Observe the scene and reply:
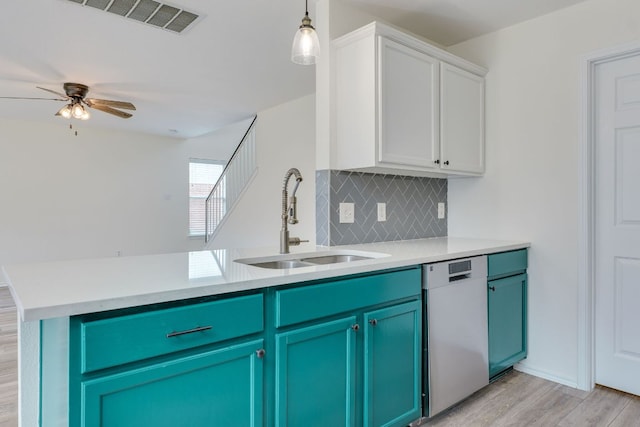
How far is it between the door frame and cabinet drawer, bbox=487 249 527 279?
0.33 meters

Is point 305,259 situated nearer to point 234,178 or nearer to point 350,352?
point 350,352

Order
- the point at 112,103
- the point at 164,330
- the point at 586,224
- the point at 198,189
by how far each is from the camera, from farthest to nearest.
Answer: the point at 198,189 → the point at 112,103 → the point at 586,224 → the point at 164,330

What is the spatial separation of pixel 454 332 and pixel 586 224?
45.2 inches

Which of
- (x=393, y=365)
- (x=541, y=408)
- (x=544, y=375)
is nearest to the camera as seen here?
(x=393, y=365)

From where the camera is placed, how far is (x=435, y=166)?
257cm

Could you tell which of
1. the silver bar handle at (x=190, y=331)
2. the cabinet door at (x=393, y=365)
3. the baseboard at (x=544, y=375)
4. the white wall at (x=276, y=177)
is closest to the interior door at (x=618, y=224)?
the baseboard at (x=544, y=375)

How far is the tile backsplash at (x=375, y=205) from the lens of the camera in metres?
2.45

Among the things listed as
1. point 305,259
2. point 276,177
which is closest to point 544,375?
point 305,259

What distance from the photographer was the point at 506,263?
2.52 meters

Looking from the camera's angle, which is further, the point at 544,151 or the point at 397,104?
the point at 544,151

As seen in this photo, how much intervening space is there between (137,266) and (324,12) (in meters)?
1.87

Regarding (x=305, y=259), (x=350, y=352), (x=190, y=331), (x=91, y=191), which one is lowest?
(x=350, y=352)

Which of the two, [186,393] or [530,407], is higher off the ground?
[186,393]

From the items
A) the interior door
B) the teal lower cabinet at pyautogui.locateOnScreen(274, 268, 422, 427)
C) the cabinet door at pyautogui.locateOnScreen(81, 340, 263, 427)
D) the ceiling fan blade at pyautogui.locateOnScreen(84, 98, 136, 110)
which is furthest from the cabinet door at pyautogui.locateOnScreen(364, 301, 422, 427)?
the ceiling fan blade at pyautogui.locateOnScreen(84, 98, 136, 110)
